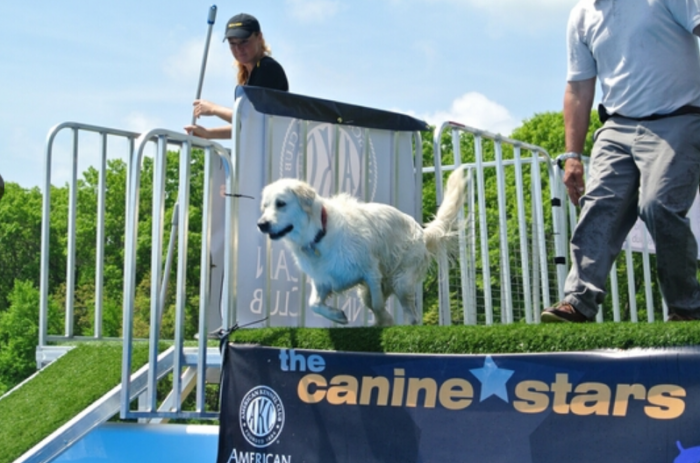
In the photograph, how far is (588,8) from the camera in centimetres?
448

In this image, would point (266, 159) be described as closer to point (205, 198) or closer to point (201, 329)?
point (205, 198)

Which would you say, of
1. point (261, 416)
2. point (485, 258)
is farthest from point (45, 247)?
point (485, 258)

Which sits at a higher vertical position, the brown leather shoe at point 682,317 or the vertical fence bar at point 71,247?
the vertical fence bar at point 71,247

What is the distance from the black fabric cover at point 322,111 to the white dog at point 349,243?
1.91 feet

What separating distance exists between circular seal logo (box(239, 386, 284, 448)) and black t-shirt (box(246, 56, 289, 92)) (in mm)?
2465

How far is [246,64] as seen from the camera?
19.7 feet

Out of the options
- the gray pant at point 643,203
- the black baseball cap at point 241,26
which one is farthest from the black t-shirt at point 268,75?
the gray pant at point 643,203

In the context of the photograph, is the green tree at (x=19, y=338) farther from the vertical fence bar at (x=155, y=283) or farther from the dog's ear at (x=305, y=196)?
the dog's ear at (x=305, y=196)

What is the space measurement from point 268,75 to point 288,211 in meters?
1.52

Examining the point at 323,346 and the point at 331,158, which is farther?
the point at 331,158

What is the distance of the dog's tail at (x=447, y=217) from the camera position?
5461mm

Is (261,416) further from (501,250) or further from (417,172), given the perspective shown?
(501,250)

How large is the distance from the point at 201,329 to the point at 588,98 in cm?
235

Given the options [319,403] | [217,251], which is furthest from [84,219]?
[319,403]
